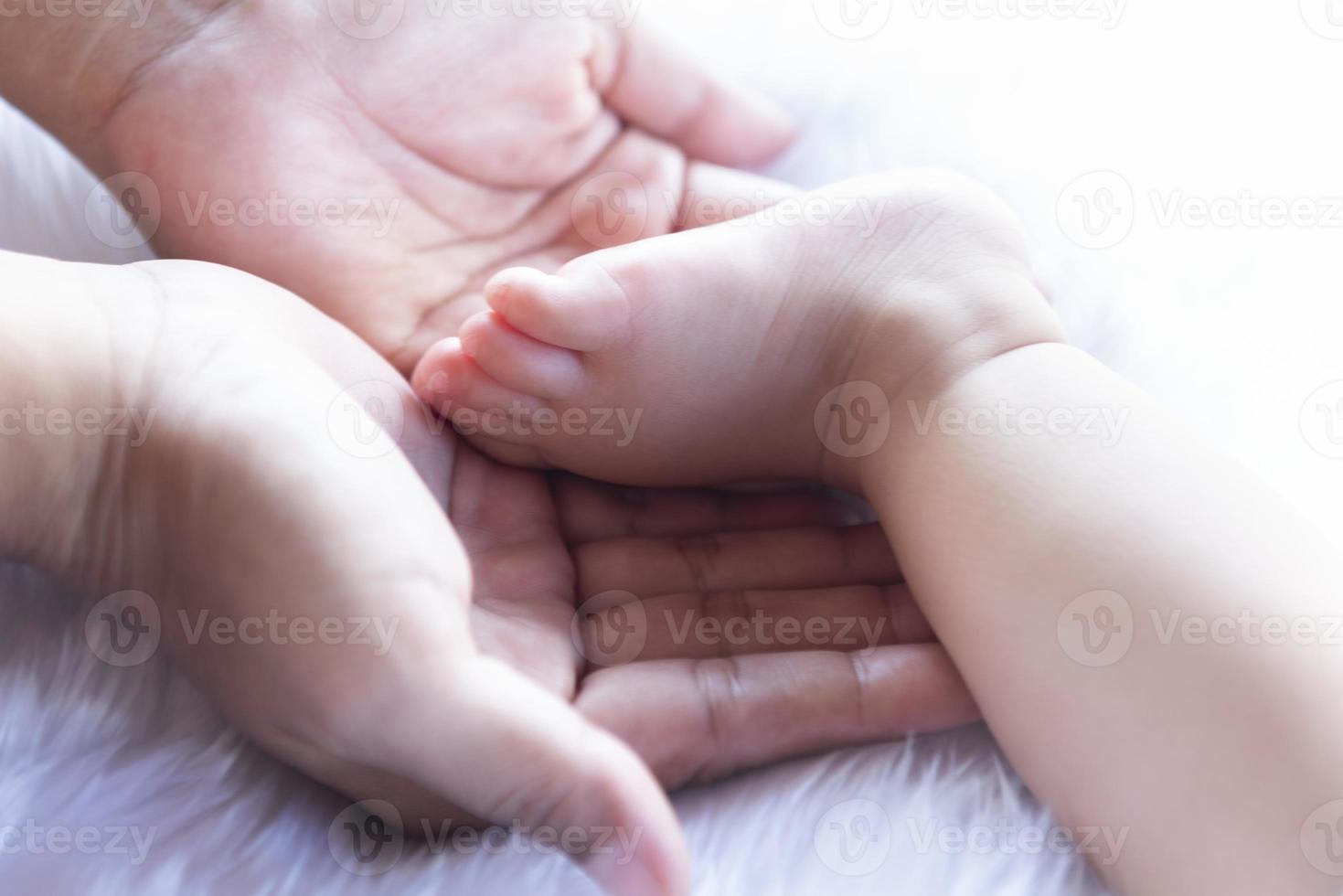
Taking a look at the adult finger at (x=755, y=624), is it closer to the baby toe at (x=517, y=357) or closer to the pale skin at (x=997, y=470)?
the pale skin at (x=997, y=470)

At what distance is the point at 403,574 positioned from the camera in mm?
488

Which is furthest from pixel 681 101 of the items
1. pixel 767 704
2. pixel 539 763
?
pixel 539 763

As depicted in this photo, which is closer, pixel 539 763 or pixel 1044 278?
pixel 539 763

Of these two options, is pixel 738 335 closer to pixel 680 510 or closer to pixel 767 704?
pixel 680 510

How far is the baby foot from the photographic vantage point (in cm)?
72

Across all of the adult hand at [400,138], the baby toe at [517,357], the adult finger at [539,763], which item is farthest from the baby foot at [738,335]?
the adult finger at [539,763]

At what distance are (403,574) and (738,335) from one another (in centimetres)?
35

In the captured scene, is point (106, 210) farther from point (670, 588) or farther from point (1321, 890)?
point (1321, 890)

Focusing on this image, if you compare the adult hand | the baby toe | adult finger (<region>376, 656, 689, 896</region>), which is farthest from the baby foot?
adult finger (<region>376, 656, 689, 896</region>)

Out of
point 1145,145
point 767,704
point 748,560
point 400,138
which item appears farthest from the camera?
point 1145,145

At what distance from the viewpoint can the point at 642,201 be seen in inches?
38.2

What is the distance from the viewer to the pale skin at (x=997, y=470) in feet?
1.91

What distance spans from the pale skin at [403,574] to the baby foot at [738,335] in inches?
2.2

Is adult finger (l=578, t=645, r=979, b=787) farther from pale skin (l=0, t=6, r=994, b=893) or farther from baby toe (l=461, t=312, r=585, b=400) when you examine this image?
baby toe (l=461, t=312, r=585, b=400)
